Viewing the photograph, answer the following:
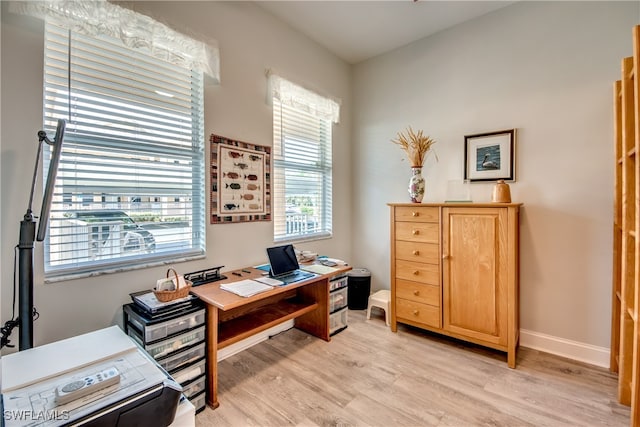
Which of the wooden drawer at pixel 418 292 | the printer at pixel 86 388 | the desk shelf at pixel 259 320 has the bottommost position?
the desk shelf at pixel 259 320

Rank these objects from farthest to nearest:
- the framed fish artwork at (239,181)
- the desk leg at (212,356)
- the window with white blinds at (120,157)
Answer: the framed fish artwork at (239,181)
the desk leg at (212,356)
the window with white blinds at (120,157)

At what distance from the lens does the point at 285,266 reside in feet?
→ 7.51

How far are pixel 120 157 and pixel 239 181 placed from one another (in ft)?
2.74

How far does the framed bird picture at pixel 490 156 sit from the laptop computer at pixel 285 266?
179 centimetres

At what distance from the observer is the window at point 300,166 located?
2.77 m

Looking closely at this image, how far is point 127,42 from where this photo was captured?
5.73 feet

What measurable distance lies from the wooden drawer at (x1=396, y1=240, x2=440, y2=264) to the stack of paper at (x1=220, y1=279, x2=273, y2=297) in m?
1.32

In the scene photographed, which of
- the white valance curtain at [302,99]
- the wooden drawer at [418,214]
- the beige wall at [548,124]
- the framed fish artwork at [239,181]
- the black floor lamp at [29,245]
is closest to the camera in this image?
the black floor lamp at [29,245]

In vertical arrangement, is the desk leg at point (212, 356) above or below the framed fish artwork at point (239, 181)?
below

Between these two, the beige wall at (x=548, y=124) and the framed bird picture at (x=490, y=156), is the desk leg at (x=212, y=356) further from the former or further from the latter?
the framed bird picture at (x=490, y=156)

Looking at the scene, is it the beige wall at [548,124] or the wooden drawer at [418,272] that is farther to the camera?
the wooden drawer at [418,272]

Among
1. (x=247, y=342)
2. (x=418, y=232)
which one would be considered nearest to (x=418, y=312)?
(x=418, y=232)

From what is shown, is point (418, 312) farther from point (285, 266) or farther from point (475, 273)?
point (285, 266)

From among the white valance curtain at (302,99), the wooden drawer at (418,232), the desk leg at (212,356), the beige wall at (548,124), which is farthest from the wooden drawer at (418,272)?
the white valance curtain at (302,99)
